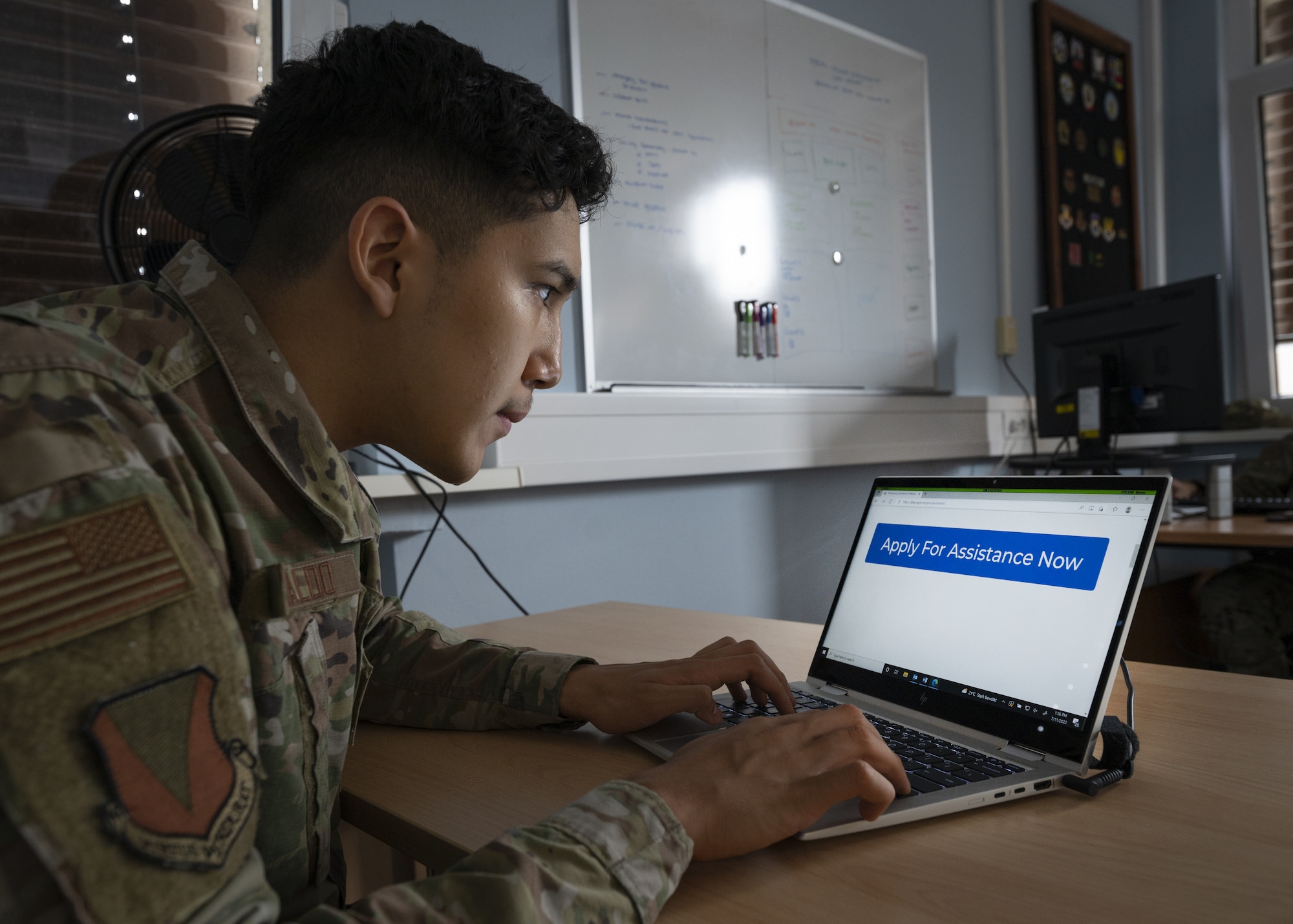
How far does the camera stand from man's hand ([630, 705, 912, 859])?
0.55 m

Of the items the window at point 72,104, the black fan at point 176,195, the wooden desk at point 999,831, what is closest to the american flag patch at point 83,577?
the wooden desk at point 999,831

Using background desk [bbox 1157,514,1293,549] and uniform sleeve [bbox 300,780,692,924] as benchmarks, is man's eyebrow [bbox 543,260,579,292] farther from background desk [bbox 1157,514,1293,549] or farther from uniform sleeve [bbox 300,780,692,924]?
background desk [bbox 1157,514,1293,549]

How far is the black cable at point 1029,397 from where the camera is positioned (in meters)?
3.25

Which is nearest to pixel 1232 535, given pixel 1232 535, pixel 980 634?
pixel 1232 535

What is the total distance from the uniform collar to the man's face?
90 mm

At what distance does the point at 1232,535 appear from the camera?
72.9 inches

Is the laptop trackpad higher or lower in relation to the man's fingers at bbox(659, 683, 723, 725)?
lower

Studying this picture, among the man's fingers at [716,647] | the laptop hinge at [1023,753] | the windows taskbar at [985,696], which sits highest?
the man's fingers at [716,647]

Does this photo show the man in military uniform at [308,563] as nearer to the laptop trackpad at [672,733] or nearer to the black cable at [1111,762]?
the laptop trackpad at [672,733]

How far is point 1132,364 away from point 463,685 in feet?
7.20

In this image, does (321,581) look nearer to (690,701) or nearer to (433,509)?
(690,701)

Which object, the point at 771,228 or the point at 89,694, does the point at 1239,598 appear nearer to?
the point at 771,228

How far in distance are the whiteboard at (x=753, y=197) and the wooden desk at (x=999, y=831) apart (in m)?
1.40

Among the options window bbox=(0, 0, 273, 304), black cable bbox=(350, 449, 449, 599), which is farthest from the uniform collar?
black cable bbox=(350, 449, 449, 599)
